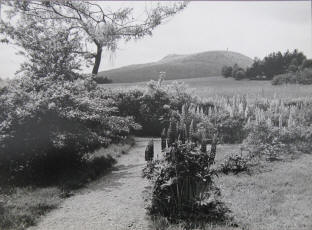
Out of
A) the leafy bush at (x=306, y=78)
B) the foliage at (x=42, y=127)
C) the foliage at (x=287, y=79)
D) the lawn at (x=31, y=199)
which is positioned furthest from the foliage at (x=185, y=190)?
the foliage at (x=287, y=79)

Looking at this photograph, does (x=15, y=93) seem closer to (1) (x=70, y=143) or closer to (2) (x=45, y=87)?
(2) (x=45, y=87)

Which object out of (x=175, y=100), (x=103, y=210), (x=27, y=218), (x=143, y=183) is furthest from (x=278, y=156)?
(x=175, y=100)

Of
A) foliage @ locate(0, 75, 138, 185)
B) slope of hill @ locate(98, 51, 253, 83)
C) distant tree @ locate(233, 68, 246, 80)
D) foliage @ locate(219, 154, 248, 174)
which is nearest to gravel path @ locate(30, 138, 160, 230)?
foliage @ locate(0, 75, 138, 185)

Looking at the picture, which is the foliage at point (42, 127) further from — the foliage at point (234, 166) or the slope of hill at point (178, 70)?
the slope of hill at point (178, 70)

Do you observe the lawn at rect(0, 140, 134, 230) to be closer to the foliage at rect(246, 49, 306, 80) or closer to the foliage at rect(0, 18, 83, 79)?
the foliage at rect(0, 18, 83, 79)

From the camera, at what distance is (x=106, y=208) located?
6.35 meters

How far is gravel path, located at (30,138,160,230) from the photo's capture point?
18.2ft

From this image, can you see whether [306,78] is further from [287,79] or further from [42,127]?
[42,127]

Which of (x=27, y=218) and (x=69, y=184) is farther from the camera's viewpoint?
Answer: (x=69, y=184)

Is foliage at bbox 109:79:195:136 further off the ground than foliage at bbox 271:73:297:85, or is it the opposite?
foliage at bbox 271:73:297:85

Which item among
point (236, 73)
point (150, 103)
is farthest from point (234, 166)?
point (236, 73)

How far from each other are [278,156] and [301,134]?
162 centimetres

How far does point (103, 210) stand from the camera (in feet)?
20.5

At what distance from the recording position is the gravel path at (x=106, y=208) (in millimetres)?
5535
